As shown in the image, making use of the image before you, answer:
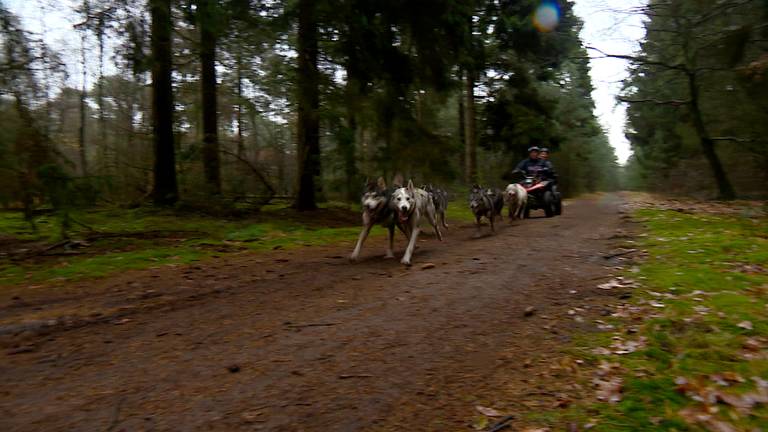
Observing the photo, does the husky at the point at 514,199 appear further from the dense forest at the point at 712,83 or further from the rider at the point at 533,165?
the dense forest at the point at 712,83

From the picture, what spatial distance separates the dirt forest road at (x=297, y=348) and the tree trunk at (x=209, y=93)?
5.77 m

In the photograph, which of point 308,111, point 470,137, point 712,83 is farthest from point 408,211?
point 712,83

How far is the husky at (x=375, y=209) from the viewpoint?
9211mm

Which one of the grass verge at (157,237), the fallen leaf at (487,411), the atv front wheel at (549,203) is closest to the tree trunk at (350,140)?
the grass verge at (157,237)

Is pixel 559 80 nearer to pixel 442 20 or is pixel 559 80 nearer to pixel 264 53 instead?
pixel 442 20

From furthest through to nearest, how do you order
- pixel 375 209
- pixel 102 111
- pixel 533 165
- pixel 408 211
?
pixel 102 111 → pixel 533 165 → pixel 375 209 → pixel 408 211

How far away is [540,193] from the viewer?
1789cm

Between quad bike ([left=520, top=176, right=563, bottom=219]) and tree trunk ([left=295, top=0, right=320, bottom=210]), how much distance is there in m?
7.27

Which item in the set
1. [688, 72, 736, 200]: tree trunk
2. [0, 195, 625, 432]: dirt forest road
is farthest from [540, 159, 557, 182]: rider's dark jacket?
[0, 195, 625, 432]: dirt forest road

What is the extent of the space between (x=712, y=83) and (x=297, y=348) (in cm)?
2470

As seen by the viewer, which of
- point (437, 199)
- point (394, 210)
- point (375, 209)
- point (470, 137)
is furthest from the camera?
point (470, 137)

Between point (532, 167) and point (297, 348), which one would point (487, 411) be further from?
point (532, 167)

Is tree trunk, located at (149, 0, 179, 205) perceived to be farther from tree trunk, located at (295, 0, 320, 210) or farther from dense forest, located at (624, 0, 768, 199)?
dense forest, located at (624, 0, 768, 199)

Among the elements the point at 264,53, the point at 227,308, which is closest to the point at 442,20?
the point at 264,53
